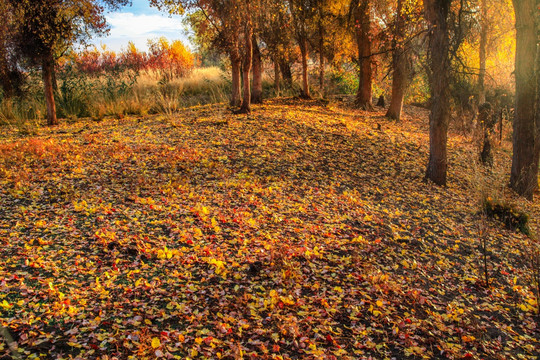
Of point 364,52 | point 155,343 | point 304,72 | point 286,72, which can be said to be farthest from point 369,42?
point 155,343

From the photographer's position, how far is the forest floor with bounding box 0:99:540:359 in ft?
9.03

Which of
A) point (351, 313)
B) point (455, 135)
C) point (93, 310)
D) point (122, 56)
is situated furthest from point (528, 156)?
point (122, 56)

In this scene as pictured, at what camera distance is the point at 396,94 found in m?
12.9

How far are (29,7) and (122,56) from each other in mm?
20681

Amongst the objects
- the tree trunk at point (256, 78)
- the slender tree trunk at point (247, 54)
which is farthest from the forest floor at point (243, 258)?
the tree trunk at point (256, 78)

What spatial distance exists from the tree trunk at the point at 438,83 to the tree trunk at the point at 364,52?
630cm

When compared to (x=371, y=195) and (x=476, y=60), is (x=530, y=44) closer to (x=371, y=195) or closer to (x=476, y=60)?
(x=371, y=195)

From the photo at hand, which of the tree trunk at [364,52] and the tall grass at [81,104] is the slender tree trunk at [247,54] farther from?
the tree trunk at [364,52]

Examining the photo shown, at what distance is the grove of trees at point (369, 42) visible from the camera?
6780mm

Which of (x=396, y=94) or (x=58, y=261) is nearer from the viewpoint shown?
(x=58, y=261)

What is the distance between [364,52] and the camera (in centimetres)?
1405

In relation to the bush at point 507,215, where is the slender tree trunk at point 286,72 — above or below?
above

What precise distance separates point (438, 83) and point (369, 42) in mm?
8195

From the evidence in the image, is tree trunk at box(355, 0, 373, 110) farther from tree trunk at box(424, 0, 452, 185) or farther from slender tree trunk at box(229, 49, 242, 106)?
tree trunk at box(424, 0, 452, 185)
